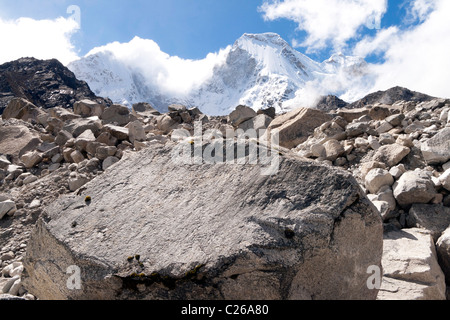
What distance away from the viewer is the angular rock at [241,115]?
1419 cm

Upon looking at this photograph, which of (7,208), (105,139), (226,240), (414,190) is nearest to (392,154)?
(414,190)

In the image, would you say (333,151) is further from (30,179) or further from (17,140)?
(17,140)

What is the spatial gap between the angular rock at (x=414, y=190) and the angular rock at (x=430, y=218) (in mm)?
113

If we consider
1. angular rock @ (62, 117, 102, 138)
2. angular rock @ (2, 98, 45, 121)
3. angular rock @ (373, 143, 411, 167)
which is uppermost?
angular rock @ (2, 98, 45, 121)

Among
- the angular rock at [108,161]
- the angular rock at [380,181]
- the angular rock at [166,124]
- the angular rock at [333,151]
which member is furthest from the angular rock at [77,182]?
the angular rock at [380,181]

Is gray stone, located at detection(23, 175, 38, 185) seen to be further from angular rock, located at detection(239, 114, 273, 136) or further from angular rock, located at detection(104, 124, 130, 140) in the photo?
angular rock, located at detection(239, 114, 273, 136)

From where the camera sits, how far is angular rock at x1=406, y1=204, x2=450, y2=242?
4598 mm

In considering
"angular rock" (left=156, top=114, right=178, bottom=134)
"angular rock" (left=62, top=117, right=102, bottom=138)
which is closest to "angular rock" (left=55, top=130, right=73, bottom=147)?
"angular rock" (left=62, top=117, right=102, bottom=138)

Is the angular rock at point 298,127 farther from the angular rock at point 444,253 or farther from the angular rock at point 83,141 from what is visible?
the angular rock at point 444,253

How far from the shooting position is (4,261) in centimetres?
563

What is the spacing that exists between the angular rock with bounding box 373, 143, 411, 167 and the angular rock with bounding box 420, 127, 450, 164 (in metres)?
0.34
